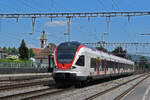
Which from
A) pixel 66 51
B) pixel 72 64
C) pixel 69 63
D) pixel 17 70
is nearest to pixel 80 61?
pixel 72 64

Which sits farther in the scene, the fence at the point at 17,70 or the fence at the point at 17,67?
the fence at the point at 17,67

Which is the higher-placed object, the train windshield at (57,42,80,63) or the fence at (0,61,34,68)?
the train windshield at (57,42,80,63)

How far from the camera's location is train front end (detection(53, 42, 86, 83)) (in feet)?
64.3

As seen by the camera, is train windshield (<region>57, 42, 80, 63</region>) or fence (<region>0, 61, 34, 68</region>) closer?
train windshield (<region>57, 42, 80, 63</region>)

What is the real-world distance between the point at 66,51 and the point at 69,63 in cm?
103

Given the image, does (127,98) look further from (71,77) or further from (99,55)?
(99,55)

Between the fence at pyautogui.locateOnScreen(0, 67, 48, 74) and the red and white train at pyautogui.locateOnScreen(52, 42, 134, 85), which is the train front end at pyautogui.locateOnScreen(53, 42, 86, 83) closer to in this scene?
the red and white train at pyautogui.locateOnScreen(52, 42, 134, 85)

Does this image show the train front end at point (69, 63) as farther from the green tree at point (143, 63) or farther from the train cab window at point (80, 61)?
the green tree at point (143, 63)

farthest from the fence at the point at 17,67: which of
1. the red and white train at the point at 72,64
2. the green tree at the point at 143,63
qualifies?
the green tree at the point at 143,63

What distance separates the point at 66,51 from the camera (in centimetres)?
2027

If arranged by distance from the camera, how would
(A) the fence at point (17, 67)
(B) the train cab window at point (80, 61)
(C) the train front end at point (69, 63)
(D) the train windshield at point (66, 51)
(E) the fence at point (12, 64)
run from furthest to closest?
(E) the fence at point (12, 64), (A) the fence at point (17, 67), (B) the train cab window at point (80, 61), (D) the train windshield at point (66, 51), (C) the train front end at point (69, 63)

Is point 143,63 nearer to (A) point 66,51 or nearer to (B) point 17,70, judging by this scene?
(B) point 17,70

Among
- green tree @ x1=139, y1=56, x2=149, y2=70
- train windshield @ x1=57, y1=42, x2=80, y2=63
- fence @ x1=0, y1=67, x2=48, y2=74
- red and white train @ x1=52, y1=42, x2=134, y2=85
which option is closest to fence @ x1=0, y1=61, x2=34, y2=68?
fence @ x1=0, y1=67, x2=48, y2=74

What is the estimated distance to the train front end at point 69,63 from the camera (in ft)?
64.3
